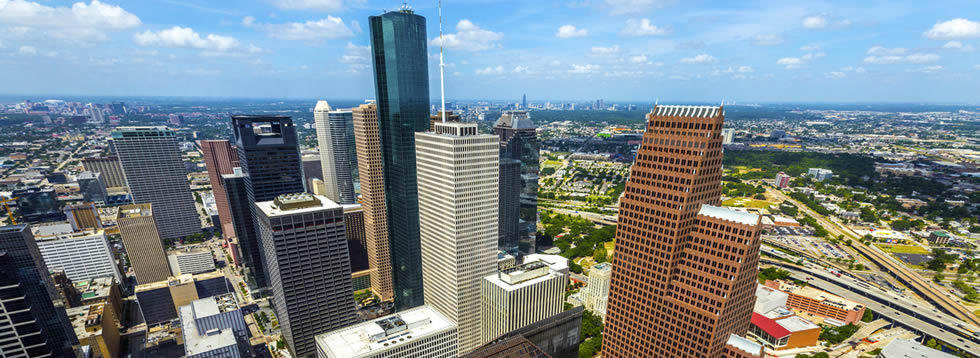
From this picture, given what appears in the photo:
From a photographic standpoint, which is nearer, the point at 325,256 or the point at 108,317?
the point at 325,256

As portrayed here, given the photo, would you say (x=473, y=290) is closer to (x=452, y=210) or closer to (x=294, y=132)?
(x=452, y=210)

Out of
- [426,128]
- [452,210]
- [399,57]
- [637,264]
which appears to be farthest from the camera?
[426,128]

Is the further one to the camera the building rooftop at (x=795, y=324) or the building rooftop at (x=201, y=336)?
the building rooftop at (x=795, y=324)

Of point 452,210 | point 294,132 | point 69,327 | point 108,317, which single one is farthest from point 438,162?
point 108,317

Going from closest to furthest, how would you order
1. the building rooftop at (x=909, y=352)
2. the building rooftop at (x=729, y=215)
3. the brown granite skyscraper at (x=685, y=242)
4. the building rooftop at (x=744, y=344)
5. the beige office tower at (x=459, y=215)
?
the building rooftop at (x=729, y=215) < the brown granite skyscraper at (x=685, y=242) < the building rooftop at (x=744, y=344) < the beige office tower at (x=459, y=215) < the building rooftop at (x=909, y=352)

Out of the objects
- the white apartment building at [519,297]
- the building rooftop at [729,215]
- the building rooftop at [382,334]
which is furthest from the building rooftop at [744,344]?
the building rooftop at [382,334]

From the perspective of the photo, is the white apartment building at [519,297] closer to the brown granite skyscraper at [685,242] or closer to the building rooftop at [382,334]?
the building rooftop at [382,334]

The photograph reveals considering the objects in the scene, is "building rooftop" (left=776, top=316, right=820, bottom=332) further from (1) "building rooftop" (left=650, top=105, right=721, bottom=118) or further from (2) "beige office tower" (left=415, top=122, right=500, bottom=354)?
(1) "building rooftop" (left=650, top=105, right=721, bottom=118)
